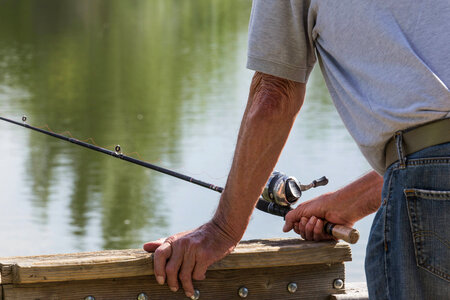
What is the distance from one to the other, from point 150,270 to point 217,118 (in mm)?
10455

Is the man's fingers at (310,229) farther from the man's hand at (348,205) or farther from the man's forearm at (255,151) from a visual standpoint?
the man's forearm at (255,151)

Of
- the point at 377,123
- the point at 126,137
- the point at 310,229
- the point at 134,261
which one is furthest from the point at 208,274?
the point at 126,137

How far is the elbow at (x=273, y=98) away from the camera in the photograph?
1615 mm

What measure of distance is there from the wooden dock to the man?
4 centimetres

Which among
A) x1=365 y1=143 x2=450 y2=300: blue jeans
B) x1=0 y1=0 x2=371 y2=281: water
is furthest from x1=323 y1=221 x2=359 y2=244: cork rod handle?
x1=0 y1=0 x2=371 y2=281: water

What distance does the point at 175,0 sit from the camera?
110ft

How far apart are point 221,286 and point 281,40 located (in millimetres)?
471

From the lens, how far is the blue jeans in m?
1.27

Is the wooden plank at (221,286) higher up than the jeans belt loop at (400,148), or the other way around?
the jeans belt loop at (400,148)

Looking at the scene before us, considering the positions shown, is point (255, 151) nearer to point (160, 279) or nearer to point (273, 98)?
point (273, 98)

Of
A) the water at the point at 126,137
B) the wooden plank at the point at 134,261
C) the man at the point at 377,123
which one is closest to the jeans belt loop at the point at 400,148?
the man at the point at 377,123

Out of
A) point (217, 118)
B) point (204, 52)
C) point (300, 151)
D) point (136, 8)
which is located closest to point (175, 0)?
point (136, 8)

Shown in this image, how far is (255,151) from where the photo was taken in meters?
1.60

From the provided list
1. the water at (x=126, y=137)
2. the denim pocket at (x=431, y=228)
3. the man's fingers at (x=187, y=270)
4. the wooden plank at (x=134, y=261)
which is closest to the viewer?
the denim pocket at (x=431, y=228)
